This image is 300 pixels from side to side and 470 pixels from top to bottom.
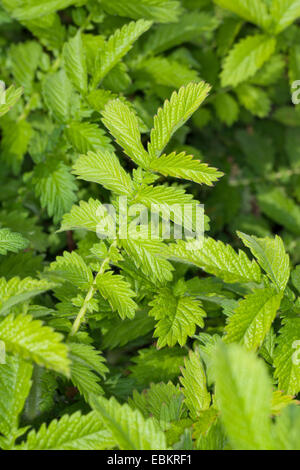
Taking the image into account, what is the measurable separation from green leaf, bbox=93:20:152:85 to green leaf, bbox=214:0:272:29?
57 centimetres

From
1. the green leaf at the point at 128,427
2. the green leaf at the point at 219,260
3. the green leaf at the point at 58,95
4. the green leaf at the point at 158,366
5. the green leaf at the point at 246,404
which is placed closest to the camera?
the green leaf at the point at 246,404

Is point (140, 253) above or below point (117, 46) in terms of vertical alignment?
below

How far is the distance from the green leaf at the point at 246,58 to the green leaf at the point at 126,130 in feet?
2.94

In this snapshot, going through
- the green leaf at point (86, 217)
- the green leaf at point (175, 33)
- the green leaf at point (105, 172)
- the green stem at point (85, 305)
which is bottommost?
the green stem at point (85, 305)

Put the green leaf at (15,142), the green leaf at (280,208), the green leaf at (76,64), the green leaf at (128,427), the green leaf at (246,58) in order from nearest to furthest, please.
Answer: the green leaf at (128,427) → the green leaf at (76,64) → the green leaf at (15,142) → the green leaf at (246,58) → the green leaf at (280,208)

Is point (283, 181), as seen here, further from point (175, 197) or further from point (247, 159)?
point (175, 197)

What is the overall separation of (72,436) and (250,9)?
1.88 m

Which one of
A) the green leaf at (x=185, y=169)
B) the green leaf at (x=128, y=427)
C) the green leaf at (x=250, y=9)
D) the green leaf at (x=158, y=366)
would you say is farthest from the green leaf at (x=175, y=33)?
the green leaf at (x=128, y=427)

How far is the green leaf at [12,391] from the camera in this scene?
1.17 m

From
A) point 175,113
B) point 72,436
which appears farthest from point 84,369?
point 175,113

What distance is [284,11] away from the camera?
Result: 2.08 metres

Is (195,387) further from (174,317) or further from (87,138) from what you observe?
(87,138)

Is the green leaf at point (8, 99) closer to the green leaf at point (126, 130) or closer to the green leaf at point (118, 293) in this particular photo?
the green leaf at point (126, 130)

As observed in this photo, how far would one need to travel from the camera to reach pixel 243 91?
2.47 meters
